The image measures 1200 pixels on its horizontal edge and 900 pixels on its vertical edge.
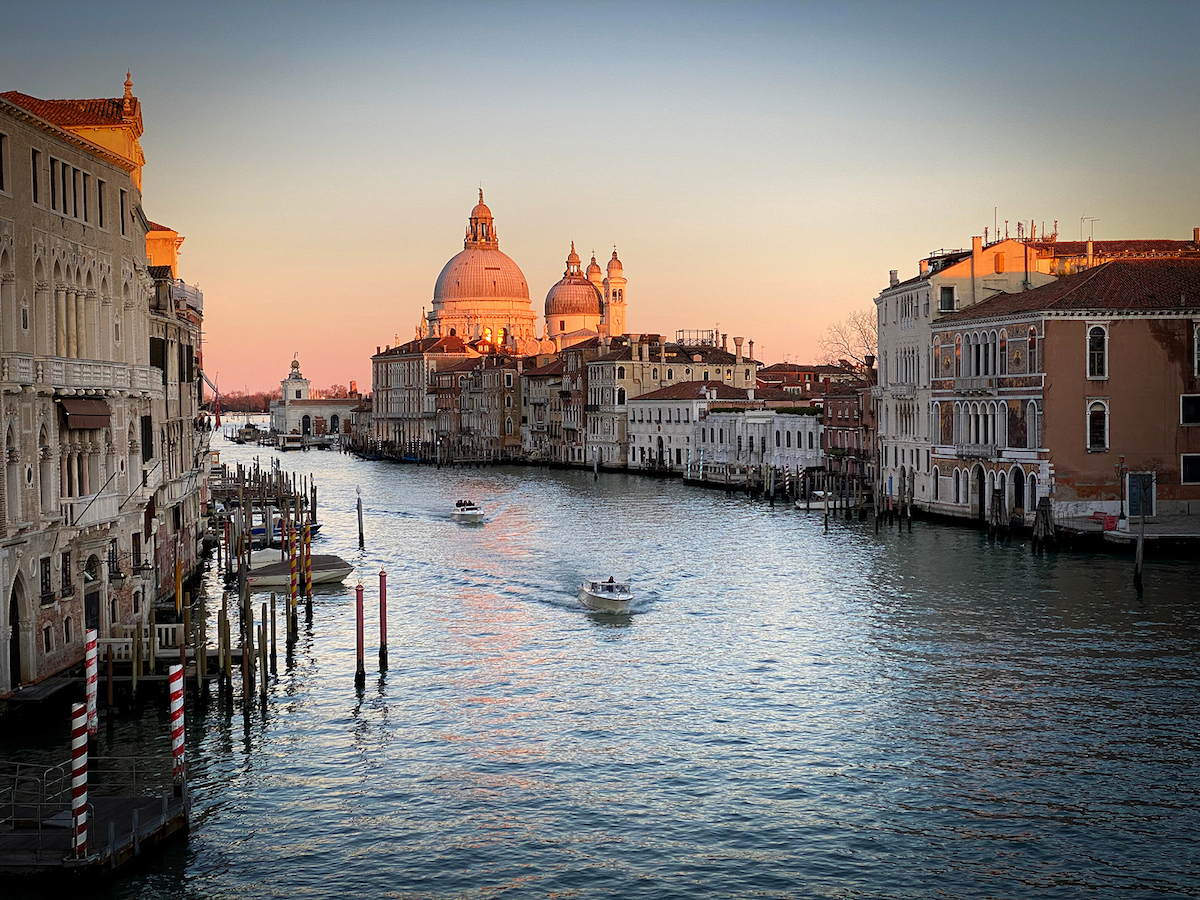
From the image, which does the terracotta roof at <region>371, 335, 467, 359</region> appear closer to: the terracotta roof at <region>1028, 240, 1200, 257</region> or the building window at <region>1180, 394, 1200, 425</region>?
the terracotta roof at <region>1028, 240, 1200, 257</region>

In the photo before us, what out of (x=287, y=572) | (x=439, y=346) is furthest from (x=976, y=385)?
(x=439, y=346)

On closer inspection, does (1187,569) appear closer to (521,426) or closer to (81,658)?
(81,658)

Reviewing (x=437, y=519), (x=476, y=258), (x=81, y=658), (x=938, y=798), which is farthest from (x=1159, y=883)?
(x=476, y=258)

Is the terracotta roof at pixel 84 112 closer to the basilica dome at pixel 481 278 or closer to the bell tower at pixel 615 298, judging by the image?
the bell tower at pixel 615 298

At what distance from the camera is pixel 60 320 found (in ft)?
58.5

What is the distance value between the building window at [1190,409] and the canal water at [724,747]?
706cm

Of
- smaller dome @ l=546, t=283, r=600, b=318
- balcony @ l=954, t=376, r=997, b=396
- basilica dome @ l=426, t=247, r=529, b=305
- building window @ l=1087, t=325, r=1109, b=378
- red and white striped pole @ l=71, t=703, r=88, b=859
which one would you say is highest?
basilica dome @ l=426, t=247, r=529, b=305

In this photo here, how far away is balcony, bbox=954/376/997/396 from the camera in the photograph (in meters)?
38.0

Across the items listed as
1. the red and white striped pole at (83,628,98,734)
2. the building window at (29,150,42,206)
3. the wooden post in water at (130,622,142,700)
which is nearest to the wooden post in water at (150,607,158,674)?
the wooden post in water at (130,622,142,700)

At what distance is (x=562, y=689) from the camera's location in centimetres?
2003

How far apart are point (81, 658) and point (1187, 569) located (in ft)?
73.6

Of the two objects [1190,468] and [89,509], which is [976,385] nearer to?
[1190,468]

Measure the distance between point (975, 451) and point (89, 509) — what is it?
26.7 m

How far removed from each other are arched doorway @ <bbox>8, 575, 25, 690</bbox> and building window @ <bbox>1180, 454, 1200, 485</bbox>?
28.7 metres
